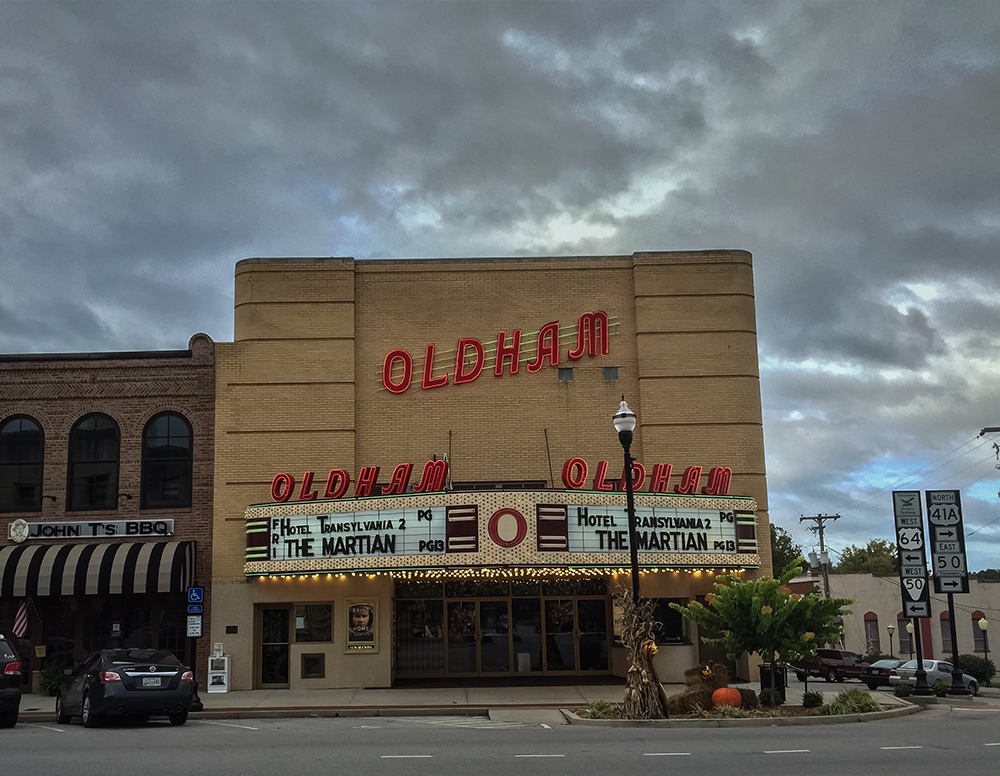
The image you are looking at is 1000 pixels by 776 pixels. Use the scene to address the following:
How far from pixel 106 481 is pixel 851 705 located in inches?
769

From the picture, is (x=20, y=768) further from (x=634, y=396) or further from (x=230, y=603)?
(x=634, y=396)

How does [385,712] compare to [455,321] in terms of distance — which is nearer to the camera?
[385,712]

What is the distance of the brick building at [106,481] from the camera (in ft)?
88.1

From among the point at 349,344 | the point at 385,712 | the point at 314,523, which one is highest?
the point at 349,344

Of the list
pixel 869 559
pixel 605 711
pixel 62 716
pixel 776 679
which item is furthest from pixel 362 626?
pixel 869 559

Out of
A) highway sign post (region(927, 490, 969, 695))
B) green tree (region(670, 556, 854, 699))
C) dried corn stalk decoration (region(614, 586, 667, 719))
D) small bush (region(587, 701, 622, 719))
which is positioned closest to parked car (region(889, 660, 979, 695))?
highway sign post (region(927, 490, 969, 695))

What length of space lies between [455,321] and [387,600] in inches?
306

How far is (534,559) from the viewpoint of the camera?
23562mm

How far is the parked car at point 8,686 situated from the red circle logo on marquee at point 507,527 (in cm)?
1016

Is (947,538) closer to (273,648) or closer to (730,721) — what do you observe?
(730,721)

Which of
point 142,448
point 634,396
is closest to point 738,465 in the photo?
point 634,396

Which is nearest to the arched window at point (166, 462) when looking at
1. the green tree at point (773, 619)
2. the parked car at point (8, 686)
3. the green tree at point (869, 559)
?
the parked car at point (8, 686)

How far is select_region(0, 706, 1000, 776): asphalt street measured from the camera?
12.1 meters

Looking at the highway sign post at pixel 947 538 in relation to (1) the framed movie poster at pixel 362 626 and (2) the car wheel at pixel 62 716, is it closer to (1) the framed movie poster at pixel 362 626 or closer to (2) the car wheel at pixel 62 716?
(1) the framed movie poster at pixel 362 626
